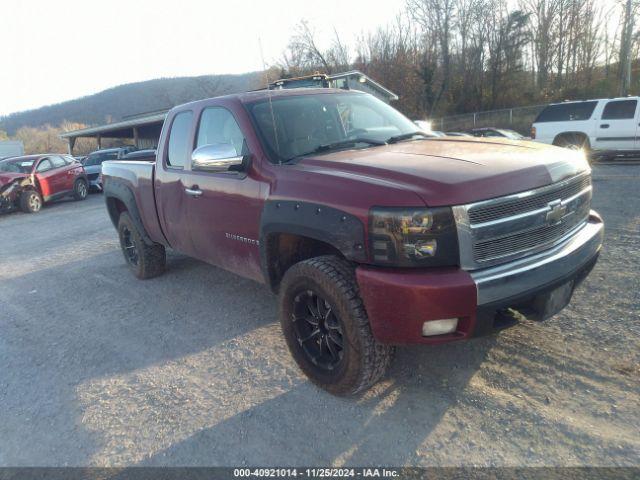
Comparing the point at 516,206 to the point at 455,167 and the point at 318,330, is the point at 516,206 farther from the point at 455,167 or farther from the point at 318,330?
the point at 318,330

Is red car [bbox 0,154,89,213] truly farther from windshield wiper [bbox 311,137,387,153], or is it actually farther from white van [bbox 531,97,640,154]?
white van [bbox 531,97,640,154]

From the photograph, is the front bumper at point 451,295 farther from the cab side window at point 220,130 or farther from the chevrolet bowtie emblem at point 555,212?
the cab side window at point 220,130

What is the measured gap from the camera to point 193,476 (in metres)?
2.51

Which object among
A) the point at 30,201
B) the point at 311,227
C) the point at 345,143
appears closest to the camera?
the point at 311,227

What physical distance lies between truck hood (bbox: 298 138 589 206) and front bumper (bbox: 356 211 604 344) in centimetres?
41

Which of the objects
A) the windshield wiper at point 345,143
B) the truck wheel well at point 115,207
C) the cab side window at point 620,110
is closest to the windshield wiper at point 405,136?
the windshield wiper at point 345,143

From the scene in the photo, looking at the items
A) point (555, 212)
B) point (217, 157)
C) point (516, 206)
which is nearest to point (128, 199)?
point (217, 157)

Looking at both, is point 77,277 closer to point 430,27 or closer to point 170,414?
point 170,414

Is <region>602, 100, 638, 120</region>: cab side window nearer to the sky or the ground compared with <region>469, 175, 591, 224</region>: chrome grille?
nearer to the ground

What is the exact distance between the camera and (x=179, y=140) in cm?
461

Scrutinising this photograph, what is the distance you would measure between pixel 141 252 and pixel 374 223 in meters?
3.92

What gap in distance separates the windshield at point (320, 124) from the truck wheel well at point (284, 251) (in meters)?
0.58

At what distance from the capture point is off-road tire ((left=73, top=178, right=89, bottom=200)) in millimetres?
15883

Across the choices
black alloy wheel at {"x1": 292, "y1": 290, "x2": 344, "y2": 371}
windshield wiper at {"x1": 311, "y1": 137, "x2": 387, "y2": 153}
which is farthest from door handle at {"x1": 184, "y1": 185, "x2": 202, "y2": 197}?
black alloy wheel at {"x1": 292, "y1": 290, "x2": 344, "y2": 371}
